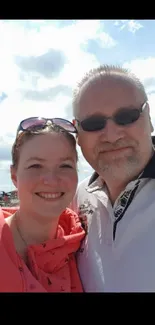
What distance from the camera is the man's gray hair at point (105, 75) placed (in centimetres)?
300

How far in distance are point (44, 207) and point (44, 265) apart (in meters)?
0.41

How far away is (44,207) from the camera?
8.02 ft

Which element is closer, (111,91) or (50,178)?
(50,178)

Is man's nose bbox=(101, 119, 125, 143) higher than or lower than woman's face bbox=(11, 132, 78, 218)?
higher

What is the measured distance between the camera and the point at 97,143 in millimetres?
2920

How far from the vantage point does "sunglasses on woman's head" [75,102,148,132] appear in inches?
112

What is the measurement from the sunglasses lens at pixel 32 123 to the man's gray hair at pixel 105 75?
0.59 meters

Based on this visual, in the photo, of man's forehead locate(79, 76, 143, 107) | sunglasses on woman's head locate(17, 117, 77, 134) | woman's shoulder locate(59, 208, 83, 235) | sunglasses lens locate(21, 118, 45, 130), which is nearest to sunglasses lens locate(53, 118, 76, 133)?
sunglasses on woman's head locate(17, 117, 77, 134)

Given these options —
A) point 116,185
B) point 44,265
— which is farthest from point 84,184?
point 44,265

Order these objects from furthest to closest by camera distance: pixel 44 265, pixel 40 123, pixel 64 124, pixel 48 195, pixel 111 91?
pixel 111 91 < pixel 64 124 < pixel 40 123 < pixel 48 195 < pixel 44 265

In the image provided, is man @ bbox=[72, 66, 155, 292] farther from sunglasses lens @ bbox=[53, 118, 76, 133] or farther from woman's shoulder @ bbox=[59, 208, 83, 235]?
sunglasses lens @ bbox=[53, 118, 76, 133]

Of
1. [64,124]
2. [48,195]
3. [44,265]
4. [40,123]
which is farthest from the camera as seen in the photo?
[64,124]

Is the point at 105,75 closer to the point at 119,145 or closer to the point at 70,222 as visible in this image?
the point at 119,145

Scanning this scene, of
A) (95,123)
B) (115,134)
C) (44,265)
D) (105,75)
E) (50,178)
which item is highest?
(105,75)
